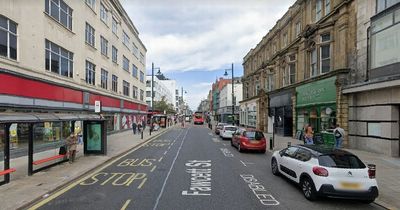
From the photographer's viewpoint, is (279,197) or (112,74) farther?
(112,74)

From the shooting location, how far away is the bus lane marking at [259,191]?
7895mm

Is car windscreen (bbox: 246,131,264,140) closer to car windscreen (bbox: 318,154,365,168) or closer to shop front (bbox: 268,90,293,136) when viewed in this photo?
car windscreen (bbox: 318,154,365,168)

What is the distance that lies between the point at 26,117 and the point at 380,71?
17289 mm

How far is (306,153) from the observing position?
920cm

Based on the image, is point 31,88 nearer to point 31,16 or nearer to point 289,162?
point 31,16

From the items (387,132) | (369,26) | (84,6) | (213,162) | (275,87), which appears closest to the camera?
(213,162)

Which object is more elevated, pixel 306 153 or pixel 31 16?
pixel 31 16

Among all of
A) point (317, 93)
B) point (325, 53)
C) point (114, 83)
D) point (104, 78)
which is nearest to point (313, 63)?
point (325, 53)

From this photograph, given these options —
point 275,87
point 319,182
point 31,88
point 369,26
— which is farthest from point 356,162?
point 275,87

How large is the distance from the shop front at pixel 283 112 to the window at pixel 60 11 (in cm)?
2043

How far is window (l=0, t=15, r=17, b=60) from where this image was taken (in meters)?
14.4

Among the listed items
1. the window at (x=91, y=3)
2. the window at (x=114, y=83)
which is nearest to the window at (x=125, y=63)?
the window at (x=114, y=83)

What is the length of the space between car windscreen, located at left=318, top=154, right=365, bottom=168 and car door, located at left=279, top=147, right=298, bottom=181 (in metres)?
1.41

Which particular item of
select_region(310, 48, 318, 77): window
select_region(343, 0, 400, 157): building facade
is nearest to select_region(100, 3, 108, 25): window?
select_region(310, 48, 318, 77): window
